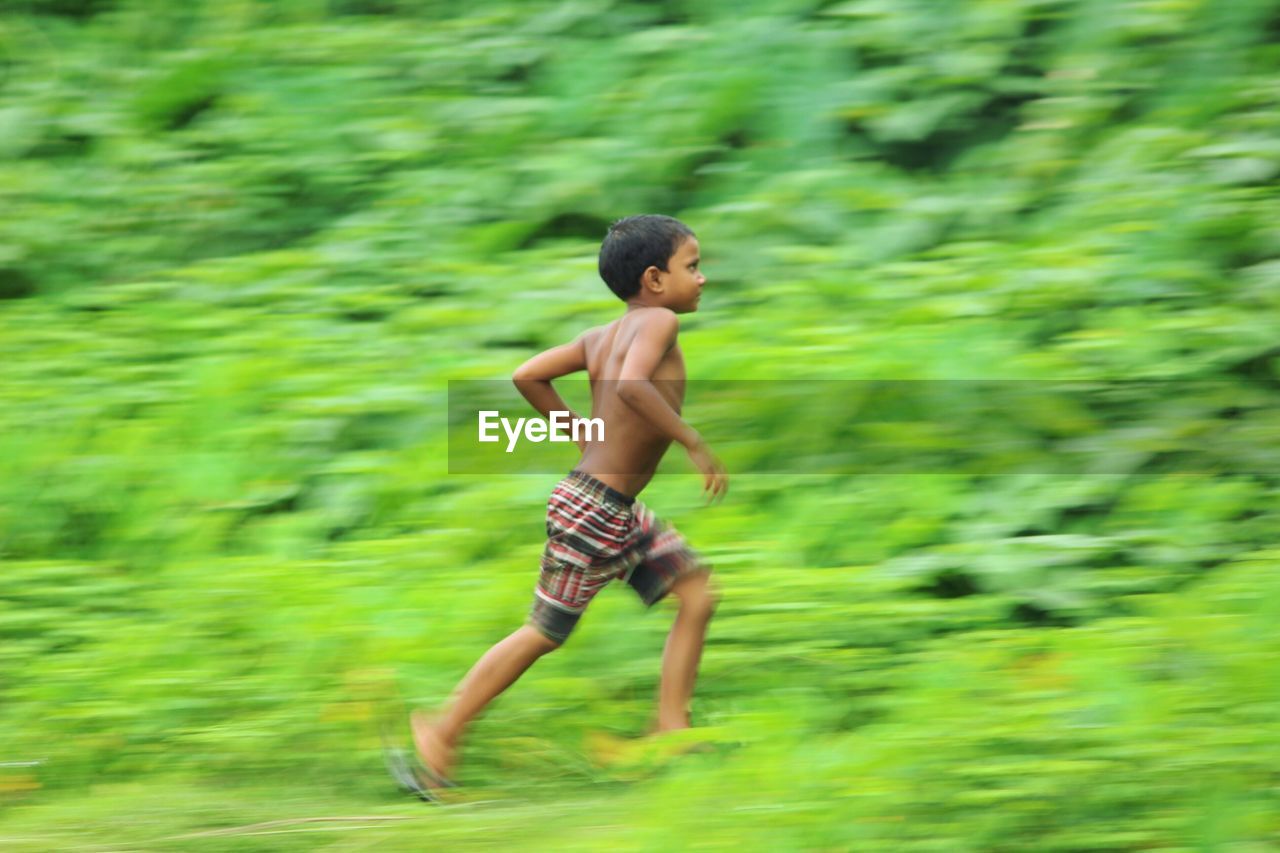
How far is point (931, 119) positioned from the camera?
6.79 meters

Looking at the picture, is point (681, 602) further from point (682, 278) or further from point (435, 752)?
point (682, 278)

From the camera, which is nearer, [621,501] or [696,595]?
[621,501]

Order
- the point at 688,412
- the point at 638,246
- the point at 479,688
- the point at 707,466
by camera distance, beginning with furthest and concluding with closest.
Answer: the point at 688,412 → the point at 479,688 → the point at 638,246 → the point at 707,466

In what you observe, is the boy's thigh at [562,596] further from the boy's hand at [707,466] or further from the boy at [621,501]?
the boy's hand at [707,466]

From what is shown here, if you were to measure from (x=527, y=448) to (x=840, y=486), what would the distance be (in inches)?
52.9

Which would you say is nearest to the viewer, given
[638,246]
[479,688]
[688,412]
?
[638,246]

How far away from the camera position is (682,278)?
12.9ft

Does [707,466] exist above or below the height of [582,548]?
above

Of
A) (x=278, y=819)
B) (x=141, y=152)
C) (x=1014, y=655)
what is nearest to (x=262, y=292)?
(x=141, y=152)

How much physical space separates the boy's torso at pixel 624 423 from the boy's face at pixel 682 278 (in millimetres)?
109

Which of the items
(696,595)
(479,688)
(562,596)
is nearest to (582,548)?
(562,596)

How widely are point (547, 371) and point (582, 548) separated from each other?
0.48 meters

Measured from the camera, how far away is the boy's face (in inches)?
154

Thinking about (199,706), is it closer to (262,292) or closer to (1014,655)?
(1014,655)
